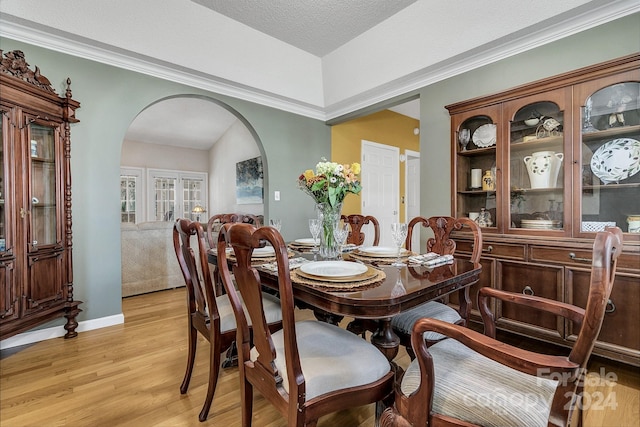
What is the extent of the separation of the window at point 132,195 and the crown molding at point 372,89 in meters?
4.95

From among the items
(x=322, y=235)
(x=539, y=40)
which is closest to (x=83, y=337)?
(x=322, y=235)

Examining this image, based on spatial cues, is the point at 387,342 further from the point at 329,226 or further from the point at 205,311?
the point at 205,311

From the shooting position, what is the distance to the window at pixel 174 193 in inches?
287

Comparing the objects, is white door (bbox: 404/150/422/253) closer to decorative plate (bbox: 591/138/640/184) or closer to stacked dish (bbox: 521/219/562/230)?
stacked dish (bbox: 521/219/562/230)

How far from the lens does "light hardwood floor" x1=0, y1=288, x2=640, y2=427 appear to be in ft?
4.95

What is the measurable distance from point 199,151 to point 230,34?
5458 mm

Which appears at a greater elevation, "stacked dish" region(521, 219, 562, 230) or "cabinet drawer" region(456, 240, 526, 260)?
"stacked dish" region(521, 219, 562, 230)

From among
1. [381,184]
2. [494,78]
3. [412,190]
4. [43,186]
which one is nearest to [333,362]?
[43,186]

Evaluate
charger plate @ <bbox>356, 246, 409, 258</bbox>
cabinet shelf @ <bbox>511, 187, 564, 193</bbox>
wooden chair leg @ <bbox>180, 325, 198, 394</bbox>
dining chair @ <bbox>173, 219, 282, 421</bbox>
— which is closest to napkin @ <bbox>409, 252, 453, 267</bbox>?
charger plate @ <bbox>356, 246, 409, 258</bbox>

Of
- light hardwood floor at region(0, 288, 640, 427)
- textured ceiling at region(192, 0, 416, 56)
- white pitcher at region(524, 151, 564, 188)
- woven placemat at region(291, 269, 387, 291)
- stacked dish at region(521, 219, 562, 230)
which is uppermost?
textured ceiling at region(192, 0, 416, 56)

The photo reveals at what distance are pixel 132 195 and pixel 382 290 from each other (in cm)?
756

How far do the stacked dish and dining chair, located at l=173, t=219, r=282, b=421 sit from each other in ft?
6.47

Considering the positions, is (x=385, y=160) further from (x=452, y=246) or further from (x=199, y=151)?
(x=199, y=151)

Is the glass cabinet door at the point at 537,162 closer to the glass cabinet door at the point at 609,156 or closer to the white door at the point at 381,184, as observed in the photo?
the glass cabinet door at the point at 609,156
